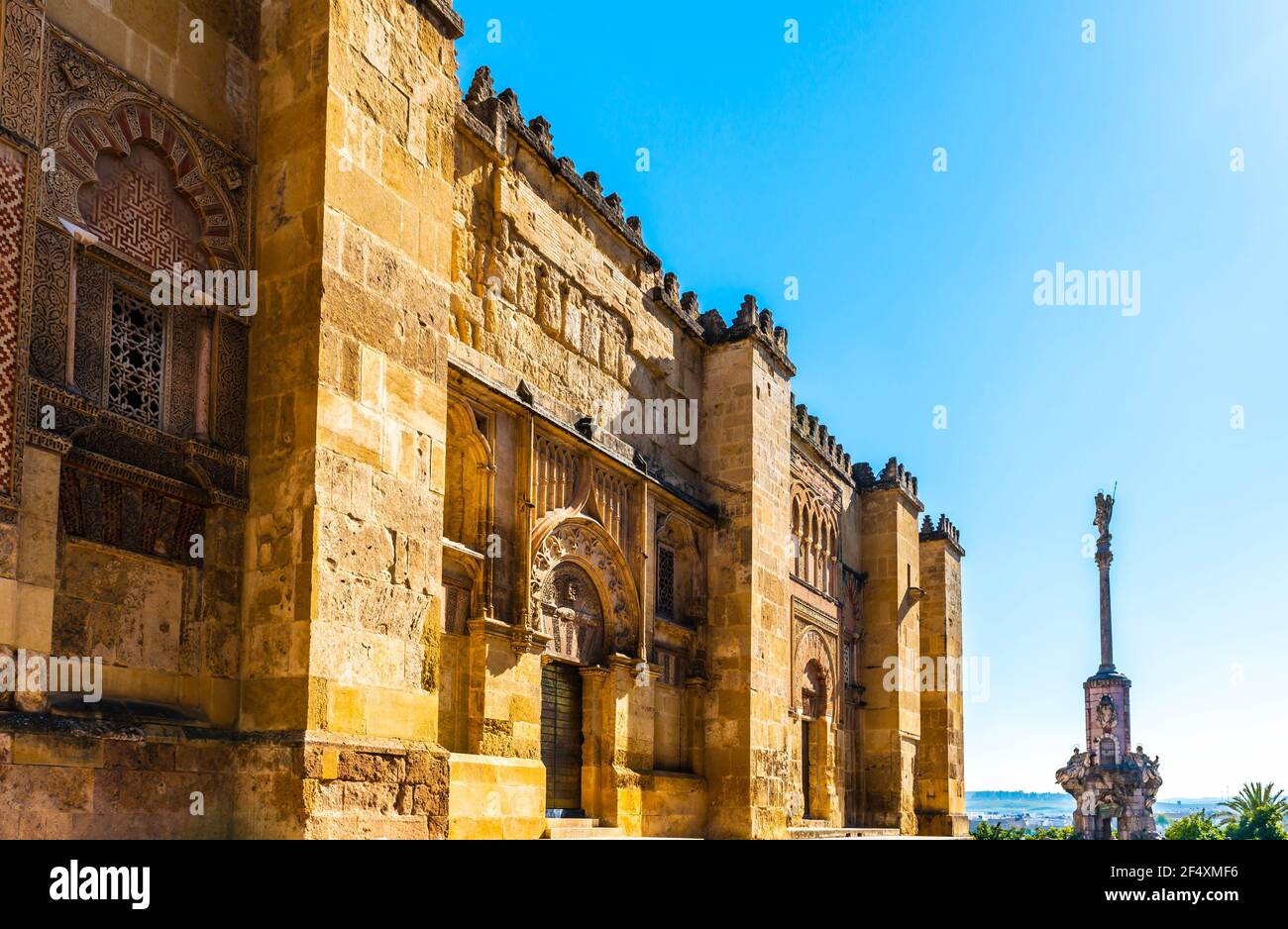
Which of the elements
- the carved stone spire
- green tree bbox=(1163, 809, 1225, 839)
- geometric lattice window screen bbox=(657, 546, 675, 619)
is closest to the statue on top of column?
the carved stone spire

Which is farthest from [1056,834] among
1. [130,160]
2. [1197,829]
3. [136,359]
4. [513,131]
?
[130,160]

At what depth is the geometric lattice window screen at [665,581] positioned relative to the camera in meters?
13.7

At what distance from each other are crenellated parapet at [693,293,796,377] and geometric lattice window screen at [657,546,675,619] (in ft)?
9.48

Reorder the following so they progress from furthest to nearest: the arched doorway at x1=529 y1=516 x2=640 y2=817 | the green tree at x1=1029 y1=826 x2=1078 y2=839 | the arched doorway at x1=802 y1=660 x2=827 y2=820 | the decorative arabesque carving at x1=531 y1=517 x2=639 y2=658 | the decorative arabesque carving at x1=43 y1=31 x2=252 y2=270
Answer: the green tree at x1=1029 y1=826 x2=1078 y2=839 → the arched doorway at x1=802 y1=660 x2=827 y2=820 → the arched doorway at x1=529 y1=516 x2=640 y2=817 → the decorative arabesque carving at x1=531 y1=517 x2=639 y2=658 → the decorative arabesque carving at x1=43 y1=31 x2=252 y2=270

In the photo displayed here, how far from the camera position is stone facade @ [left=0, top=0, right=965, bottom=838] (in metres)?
6.60

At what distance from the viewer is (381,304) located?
812 centimetres

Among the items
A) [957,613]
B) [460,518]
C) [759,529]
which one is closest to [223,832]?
[460,518]

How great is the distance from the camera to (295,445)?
24.6 ft

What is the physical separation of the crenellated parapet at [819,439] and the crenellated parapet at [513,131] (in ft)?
20.0

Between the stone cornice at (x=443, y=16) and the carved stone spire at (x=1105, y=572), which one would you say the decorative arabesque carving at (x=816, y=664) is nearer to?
the stone cornice at (x=443, y=16)

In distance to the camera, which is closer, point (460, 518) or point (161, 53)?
point (161, 53)

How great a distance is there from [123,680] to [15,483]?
1318 mm

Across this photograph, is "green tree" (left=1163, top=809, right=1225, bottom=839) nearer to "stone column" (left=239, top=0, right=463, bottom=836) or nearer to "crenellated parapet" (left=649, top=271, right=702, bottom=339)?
"crenellated parapet" (left=649, top=271, right=702, bottom=339)

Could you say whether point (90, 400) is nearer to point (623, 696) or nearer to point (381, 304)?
point (381, 304)
